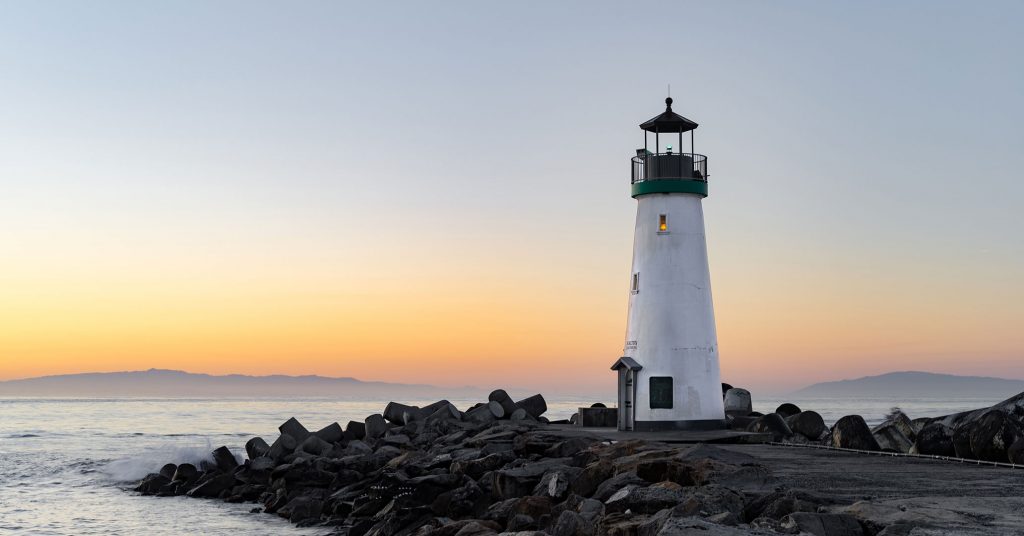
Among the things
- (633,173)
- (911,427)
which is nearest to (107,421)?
(633,173)

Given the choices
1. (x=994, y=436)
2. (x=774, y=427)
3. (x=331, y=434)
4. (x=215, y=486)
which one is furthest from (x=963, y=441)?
(x=331, y=434)

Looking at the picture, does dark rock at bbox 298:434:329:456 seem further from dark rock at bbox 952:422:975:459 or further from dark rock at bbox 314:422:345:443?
dark rock at bbox 952:422:975:459

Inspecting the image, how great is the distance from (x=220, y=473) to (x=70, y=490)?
679cm

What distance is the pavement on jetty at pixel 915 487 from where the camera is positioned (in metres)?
9.64

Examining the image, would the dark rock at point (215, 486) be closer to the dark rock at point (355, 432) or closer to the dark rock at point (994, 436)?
the dark rock at point (355, 432)

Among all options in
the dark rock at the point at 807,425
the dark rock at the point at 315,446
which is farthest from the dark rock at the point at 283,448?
the dark rock at the point at 807,425

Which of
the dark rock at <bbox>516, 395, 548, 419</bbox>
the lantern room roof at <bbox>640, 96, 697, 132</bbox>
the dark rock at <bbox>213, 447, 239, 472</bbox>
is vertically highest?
the lantern room roof at <bbox>640, 96, 697, 132</bbox>

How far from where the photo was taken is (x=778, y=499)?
1059 centimetres

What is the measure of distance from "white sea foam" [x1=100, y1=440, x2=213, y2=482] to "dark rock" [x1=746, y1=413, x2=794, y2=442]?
1623cm

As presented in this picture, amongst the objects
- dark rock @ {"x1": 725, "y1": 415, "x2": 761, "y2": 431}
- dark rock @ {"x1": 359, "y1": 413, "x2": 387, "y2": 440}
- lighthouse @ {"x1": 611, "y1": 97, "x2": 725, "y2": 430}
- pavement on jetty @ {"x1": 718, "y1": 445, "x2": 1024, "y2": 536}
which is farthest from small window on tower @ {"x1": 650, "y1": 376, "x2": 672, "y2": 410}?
dark rock @ {"x1": 359, "y1": 413, "x2": 387, "y2": 440}

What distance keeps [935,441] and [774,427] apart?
6.50 metres

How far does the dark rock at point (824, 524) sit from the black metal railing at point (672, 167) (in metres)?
14.6

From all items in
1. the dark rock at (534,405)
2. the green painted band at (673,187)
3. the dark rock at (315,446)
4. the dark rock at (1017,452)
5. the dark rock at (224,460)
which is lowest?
the dark rock at (224,460)

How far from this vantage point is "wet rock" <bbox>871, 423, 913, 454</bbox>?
17.8m
